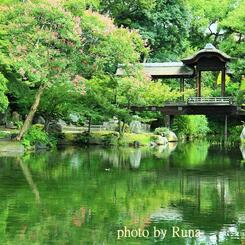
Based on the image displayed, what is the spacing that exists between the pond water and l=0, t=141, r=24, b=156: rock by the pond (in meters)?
4.24

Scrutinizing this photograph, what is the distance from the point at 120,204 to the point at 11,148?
13.4 metres

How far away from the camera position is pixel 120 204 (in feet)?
36.1

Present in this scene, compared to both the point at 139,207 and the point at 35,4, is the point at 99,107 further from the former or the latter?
the point at 139,207

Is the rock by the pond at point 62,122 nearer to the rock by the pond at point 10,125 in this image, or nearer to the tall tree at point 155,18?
the rock by the pond at point 10,125

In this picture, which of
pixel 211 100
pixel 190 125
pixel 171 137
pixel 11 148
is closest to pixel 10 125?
pixel 11 148

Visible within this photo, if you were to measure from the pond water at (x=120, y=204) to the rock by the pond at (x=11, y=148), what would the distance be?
4.24 meters

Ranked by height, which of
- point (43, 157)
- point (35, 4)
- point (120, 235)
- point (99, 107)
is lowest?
point (120, 235)

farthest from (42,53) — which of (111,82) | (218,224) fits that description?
(218,224)

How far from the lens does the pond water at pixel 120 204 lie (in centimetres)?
827

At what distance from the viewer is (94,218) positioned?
31.1 feet

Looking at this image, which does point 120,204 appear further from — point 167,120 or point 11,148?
point 167,120

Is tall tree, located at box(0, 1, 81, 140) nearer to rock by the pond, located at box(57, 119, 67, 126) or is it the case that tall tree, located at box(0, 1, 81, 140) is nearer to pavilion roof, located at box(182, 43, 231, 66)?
rock by the pond, located at box(57, 119, 67, 126)

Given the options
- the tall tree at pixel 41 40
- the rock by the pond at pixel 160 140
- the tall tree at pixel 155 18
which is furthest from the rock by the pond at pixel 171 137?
the tall tree at pixel 41 40

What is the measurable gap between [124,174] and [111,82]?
14321 mm
